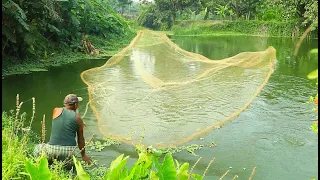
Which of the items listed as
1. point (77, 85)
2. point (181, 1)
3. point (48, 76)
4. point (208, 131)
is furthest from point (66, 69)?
point (181, 1)

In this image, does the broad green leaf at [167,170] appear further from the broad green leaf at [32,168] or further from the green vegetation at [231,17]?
the green vegetation at [231,17]

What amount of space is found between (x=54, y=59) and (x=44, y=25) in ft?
3.79

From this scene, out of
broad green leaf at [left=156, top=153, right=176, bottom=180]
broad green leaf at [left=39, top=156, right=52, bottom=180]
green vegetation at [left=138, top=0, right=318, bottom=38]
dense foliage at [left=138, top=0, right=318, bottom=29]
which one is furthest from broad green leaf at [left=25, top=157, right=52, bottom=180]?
dense foliage at [left=138, top=0, right=318, bottom=29]

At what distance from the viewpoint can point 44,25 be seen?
11.9 m

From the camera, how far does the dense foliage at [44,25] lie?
9.28 m

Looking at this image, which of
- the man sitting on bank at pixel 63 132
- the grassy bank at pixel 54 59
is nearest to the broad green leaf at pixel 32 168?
the man sitting on bank at pixel 63 132

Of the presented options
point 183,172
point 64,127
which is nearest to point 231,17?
point 64,127

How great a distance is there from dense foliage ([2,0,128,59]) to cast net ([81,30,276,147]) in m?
2.40

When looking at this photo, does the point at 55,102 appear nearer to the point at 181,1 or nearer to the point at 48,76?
the point at 48,76

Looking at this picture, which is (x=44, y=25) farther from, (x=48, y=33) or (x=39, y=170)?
(x=39, y=170)

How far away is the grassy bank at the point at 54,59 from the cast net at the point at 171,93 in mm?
2765

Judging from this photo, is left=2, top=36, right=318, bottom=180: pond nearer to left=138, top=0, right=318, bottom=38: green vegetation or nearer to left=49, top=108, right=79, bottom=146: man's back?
left=49, top=108, right=79, bottom=146: man's back

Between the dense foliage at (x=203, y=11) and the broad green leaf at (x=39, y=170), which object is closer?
the broad green leaf at (x=39, y=170)

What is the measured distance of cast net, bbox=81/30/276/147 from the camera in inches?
211
